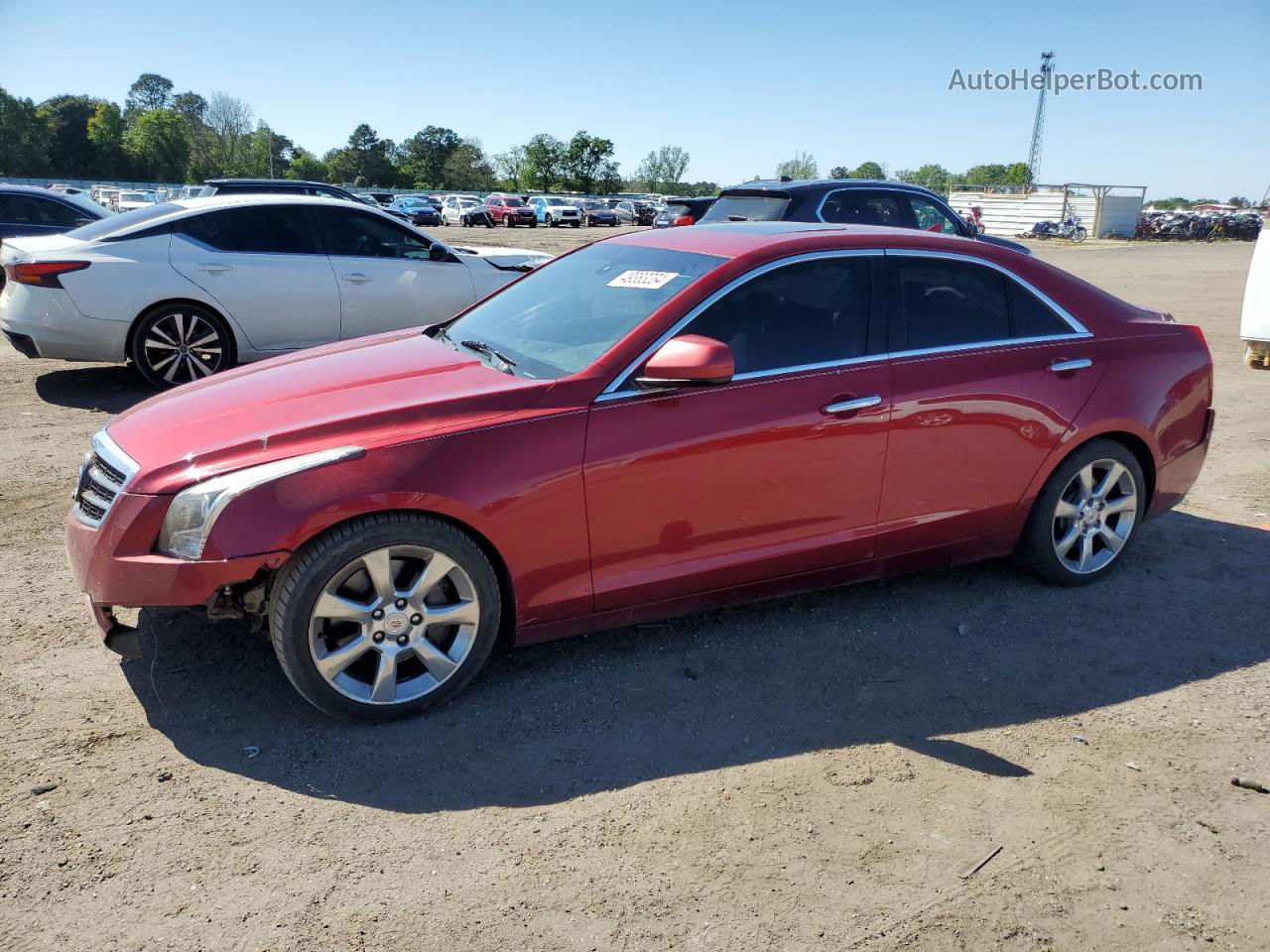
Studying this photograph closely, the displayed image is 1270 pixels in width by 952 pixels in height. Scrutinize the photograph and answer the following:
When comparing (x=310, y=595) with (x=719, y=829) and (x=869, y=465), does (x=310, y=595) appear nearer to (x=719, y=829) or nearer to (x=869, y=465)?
(x=719, y=829)

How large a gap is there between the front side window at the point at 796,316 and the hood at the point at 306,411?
799mm

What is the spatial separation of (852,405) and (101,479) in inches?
110

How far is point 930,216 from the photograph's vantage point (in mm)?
10984

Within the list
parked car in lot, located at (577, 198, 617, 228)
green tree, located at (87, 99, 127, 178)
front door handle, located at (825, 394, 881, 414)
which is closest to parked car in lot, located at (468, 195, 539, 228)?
parked car in lot, located at (577, 198, 617, 228)

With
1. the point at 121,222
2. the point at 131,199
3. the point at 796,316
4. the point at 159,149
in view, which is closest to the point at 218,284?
the point at 121,222

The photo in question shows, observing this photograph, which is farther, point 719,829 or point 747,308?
point 747,308

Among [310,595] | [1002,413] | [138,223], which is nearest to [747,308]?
[1002,413]

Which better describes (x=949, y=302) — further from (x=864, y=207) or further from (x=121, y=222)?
(x=121, y=222)

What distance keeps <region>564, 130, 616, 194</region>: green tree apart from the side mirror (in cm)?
10310

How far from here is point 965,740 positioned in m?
3.37

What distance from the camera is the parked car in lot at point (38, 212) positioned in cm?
1245

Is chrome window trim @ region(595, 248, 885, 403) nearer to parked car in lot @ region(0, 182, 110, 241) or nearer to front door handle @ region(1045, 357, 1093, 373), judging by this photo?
front door handle @ region(1045, 357, 1093, 373)

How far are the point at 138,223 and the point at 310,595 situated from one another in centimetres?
615

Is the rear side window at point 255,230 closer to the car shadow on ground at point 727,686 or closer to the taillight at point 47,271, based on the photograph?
the taillight at point 47,271
